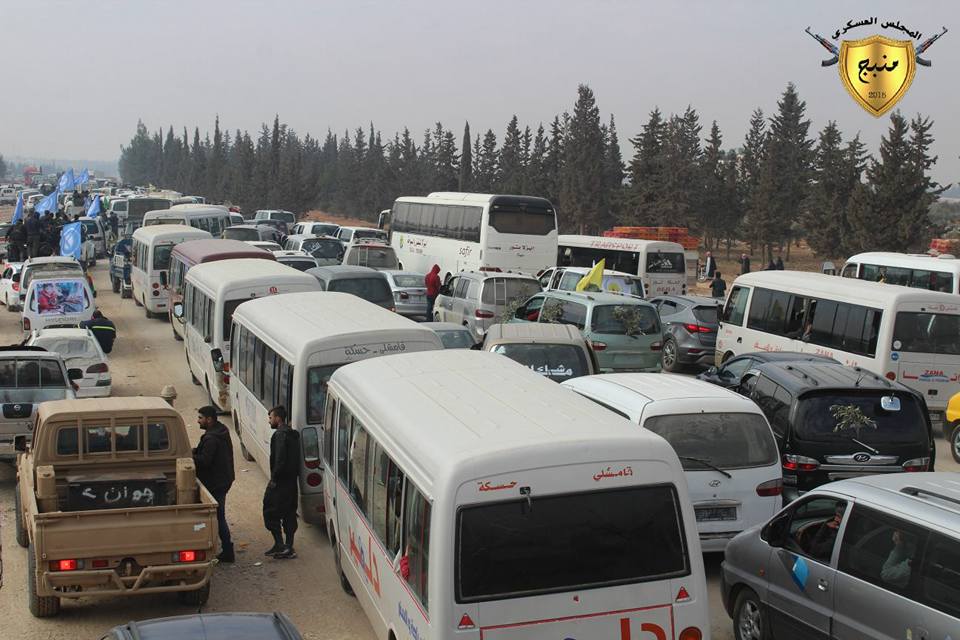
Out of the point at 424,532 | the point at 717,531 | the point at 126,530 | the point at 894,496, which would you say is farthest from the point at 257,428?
the point at 894,496

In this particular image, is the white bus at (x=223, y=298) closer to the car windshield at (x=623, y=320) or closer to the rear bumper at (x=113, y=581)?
the car windshield at (x=623, y=320)

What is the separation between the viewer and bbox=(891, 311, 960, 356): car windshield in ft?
58.1

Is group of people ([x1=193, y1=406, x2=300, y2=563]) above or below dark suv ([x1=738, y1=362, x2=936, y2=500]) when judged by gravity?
below

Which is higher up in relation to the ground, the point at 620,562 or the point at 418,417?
the point at 418,417

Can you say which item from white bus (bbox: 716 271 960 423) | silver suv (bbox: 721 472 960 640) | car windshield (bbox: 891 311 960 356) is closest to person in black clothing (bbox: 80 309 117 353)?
white bus (bbox: 716 271 960 423)

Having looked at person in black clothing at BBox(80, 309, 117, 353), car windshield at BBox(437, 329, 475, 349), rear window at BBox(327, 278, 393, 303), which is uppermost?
rear window at BBox(327, 278, 393, 303)

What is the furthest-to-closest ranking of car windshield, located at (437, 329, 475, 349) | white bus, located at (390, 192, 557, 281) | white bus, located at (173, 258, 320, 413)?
white bus, located at (390, 192, 557, 281) < car windshield, located at (437, 329, 475, 349) < white bus, located at (173, 258, 320, 413)

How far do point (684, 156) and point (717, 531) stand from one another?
67.9 m

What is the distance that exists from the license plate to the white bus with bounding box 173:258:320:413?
8.81 m

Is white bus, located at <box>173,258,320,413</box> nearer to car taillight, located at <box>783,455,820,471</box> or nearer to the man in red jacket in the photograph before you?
the man in red jacket

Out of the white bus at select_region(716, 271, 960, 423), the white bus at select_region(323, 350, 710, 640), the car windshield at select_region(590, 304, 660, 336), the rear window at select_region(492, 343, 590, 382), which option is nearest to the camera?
the white bus at select_region(323, 350, 710, 640)

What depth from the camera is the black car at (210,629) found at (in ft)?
17.9

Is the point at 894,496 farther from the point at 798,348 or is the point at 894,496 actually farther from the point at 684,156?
the point at 684,156

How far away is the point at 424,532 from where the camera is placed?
6.53 m
